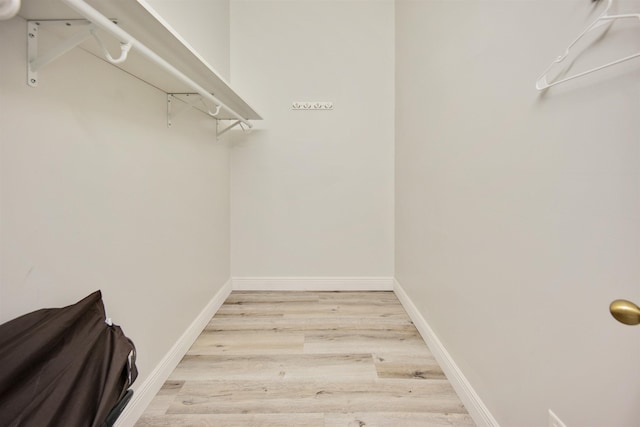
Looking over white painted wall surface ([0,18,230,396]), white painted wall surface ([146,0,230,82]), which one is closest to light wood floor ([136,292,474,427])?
white painted wall surface ([0,18,230,396])

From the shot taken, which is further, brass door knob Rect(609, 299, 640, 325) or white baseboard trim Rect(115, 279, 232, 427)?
white baseboard trim Rect(115, 279, 232, 427)

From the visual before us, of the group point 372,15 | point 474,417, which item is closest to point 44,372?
point 474,417

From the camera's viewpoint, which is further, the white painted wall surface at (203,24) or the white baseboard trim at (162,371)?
the white painted wall surface at (203,24)

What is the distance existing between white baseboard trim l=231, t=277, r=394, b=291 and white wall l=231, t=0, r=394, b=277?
0.21 feet

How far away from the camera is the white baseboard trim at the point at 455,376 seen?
1.15 m

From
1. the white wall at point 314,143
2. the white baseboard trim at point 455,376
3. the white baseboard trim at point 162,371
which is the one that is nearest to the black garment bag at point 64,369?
the white baseboard trim at point 162,371

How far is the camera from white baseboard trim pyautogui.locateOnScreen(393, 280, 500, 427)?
1.15 m

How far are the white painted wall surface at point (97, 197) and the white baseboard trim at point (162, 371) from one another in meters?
0.05

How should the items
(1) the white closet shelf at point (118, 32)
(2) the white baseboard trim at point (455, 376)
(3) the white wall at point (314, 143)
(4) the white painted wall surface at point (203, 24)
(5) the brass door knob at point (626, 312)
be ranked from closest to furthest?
1. (5) the brass door knob at point (626, 312)
2. (1) the white closet shelf at point (118, 32)
3. (2) the white baseboard trim at point (455, 376)
4. (4) the white painted wall surface at point (203, 24)
5. (3) the white wall at point (314, 143)

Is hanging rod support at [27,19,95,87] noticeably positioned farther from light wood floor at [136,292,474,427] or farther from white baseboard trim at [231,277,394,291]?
white baseboard trim at [231,277,394,291]

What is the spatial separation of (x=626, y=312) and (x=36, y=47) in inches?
58.7

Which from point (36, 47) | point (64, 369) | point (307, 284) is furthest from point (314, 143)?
point (64, 369)

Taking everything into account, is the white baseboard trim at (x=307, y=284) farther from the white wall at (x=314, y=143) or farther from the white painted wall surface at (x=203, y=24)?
the white painted wall surface at (x=203, y=24)

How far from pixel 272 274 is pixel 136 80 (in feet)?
6.14
